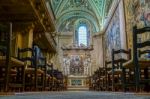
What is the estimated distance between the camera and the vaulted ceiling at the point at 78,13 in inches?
1153

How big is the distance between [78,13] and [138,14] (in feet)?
58.2

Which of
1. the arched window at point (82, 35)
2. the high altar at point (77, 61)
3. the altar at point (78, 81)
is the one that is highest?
the arched window at point (82, 35)

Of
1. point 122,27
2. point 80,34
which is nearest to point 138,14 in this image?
point 122,27

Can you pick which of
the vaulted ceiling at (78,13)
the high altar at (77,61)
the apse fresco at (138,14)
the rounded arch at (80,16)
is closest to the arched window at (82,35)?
the vaulted ceiling at (78,13)

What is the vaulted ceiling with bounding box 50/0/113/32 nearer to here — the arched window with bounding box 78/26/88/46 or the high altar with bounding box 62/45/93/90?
the arched window with bounding box 78/26/88/46

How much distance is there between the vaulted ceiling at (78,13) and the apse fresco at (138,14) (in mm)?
12565

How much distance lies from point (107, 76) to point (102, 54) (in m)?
17.7

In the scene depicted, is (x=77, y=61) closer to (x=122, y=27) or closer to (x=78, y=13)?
(x=78, y=13)

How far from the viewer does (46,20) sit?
573 inches

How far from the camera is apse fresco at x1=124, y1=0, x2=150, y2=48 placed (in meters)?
12.9

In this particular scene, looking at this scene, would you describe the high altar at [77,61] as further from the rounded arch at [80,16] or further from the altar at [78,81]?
the rounded arch at [80,16]

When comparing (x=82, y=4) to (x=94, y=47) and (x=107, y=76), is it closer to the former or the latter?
(x=94, y=47)

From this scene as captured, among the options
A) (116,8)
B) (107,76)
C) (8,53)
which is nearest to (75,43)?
(116,8)

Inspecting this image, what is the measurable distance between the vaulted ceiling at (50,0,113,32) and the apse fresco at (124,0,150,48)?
12.6 metres
